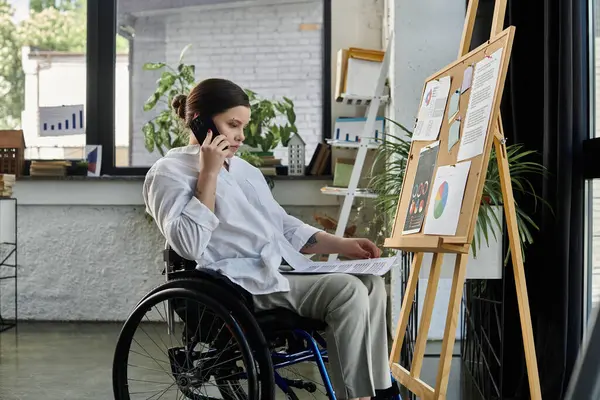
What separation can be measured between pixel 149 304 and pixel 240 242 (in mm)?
306

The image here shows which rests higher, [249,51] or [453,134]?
[249,51]

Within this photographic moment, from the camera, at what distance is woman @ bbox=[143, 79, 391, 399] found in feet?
6.54

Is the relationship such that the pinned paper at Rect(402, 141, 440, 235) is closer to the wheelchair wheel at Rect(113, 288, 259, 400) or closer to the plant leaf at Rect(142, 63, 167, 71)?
the wheelchair wheel at Rect(113, 288, 259, 400)

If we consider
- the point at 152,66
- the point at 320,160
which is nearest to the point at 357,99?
the point at 320,160

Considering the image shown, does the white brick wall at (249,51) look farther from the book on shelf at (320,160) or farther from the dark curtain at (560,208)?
the dark curtain at (560,208)

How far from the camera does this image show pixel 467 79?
233 centimetres

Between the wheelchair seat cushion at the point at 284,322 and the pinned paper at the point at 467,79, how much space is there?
81cm

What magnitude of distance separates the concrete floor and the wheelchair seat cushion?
975 millimetres

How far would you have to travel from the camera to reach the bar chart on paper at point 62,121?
4.90 meters

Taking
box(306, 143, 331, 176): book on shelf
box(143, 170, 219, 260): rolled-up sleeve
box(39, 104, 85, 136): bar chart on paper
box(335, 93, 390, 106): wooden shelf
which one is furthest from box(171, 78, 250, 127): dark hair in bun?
box(39, 104, 85, 136): bar chart on paper

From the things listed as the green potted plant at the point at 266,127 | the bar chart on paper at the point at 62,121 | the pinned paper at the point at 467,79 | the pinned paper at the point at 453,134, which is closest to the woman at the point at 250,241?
the pinned paper at the point at 453,134

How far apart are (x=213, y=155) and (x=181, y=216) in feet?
0.63

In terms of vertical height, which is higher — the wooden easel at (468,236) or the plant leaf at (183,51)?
the plant leaf at (183,51)

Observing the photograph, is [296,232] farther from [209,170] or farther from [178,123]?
[178,123]
